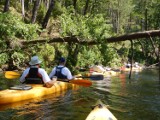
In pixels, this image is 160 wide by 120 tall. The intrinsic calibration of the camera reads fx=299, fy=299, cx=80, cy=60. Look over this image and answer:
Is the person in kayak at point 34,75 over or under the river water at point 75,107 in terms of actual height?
over

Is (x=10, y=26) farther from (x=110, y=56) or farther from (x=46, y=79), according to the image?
(x=110, y=56)

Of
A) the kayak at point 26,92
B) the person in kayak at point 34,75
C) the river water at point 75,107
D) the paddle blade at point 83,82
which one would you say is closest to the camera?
the river water at point 75,107

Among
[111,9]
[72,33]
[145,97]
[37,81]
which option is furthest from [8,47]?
[111,9]

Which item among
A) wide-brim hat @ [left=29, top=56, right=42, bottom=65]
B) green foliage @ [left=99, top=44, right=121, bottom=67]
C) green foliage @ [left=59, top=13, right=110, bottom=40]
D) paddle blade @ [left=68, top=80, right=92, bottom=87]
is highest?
green foliage @ [left=59, top=13, right=110, bottom=40]

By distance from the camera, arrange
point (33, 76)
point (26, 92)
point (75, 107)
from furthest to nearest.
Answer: point (33, 76) < point (26, 92) < point (75, 107)

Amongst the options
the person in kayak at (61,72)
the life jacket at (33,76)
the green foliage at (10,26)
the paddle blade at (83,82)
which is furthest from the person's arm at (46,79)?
the green foliage at (10,26)

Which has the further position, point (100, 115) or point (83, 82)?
point (83, 82)

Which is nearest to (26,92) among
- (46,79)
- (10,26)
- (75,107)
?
(46,79)

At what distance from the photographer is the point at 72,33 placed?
12.3 metres

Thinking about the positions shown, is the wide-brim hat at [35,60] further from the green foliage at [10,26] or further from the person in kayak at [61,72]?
the green foliage at [10,26]

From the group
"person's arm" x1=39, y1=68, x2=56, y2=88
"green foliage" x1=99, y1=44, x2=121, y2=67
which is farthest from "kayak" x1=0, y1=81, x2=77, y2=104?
"green foliage" x1=99, y1=44, x2=121, y2=67

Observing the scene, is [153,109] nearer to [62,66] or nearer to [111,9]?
[62,66]

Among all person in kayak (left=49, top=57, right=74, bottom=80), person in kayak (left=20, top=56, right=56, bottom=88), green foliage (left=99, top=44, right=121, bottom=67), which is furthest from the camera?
green foliage (left=99, top=44, right=121, bottom=67)

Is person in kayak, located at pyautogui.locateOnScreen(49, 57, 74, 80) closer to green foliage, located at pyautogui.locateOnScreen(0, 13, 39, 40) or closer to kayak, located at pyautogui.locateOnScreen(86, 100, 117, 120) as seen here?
green foliage, located at pyautogui.locateOnScreen(0, 13, 39, 40)
